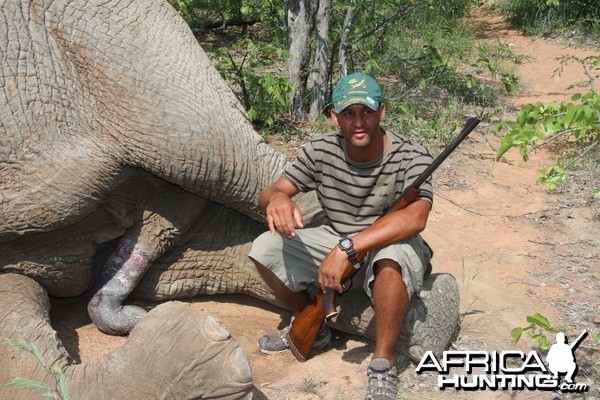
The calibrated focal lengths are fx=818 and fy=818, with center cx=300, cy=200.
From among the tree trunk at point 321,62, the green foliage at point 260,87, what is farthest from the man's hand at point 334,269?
the tree trunk at point 321,62

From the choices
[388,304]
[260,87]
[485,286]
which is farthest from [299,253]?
[260,87]

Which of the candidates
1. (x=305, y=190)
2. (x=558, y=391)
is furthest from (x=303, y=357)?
(x=558, y=391)

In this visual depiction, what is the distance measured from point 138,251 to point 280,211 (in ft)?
2.57

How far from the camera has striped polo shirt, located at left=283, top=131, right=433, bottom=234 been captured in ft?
10.7

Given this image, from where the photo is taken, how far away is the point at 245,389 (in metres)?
2.81

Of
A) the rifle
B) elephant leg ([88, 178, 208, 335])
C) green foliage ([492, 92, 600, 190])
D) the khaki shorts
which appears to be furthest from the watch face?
elephant leg ([88, 178, 208, 335])

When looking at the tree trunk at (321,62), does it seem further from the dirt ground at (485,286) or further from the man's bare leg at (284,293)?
the man's bare leg at (284,293)

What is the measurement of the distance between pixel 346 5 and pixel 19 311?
9.95 ft

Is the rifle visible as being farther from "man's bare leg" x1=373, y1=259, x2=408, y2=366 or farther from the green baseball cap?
the green baseball cap

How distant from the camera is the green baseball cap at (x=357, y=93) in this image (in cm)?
317

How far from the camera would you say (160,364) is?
9.20 feet

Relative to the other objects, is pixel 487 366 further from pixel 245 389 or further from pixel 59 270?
pixel 59 270

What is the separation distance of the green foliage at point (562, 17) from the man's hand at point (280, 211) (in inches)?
250

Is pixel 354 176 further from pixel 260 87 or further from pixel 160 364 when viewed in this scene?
pixel 260 87
